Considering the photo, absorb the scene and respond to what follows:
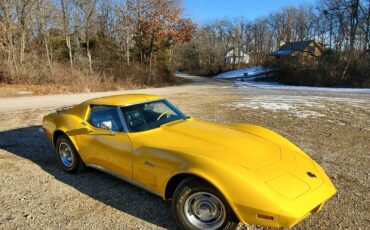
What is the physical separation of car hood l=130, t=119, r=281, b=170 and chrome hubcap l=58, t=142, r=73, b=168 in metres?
1.65

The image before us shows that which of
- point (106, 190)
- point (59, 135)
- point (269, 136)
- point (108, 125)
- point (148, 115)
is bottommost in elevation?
point (106, 190)

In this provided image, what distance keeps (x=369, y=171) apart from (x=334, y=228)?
6.76 ft

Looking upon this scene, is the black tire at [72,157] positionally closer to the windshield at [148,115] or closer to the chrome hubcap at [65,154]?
the chrome hubcap at [65,154]

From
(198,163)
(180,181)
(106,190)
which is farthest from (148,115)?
(198,163)

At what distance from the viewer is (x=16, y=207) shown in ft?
12.7

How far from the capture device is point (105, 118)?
4.45 metres

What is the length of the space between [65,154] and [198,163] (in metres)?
2.80

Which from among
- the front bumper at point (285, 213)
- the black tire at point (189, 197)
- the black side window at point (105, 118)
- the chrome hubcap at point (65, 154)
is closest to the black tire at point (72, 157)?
the chrome hubcap at point (65, 154)

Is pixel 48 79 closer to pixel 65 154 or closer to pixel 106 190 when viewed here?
pixel 65 154

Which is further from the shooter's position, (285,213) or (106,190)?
(106,190)

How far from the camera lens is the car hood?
10.7 feet

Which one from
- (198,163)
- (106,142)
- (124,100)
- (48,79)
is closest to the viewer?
(198,163)

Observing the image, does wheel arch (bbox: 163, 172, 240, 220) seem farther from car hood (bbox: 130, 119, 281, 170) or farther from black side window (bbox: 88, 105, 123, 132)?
black side window (bbox: 88, 105, 123, 132)

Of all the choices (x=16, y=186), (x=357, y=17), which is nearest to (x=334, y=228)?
(x=16, y=186)
